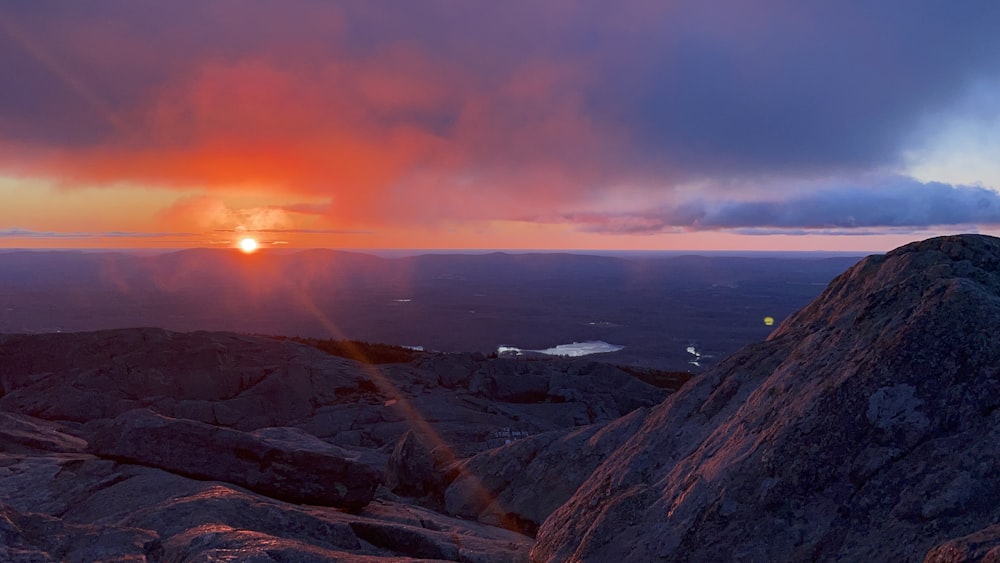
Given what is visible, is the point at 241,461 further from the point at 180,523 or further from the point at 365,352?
the point at 365,352

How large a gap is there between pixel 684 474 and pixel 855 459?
1969mm


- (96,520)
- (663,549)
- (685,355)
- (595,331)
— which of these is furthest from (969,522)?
(595,331)

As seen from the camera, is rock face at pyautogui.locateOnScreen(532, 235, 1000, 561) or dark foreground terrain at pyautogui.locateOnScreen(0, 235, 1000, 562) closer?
rock face at pyautogui.locateOnScreen(532, 235, 1000, 561)

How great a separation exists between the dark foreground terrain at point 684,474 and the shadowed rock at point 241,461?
3 cm

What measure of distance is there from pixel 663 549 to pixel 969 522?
8.57ft

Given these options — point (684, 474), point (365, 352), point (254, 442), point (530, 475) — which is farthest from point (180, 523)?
point (365, 352)

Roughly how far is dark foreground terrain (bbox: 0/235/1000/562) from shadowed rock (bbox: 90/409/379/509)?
0.03 metres

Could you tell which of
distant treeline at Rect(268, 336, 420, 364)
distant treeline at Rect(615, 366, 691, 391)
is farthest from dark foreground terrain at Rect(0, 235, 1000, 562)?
distant treeline at Rect(615, 366, 691, 391)

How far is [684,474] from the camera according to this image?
7242 mm

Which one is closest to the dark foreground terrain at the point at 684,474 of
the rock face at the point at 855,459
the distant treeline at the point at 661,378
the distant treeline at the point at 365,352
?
the rock face at the point at 855,459

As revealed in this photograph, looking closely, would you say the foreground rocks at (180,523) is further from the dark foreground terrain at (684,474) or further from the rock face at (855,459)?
the rock face at (855,459)

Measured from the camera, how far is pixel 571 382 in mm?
33406

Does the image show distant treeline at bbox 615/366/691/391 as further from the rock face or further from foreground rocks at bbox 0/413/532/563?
the rock face

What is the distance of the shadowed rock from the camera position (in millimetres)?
10695
